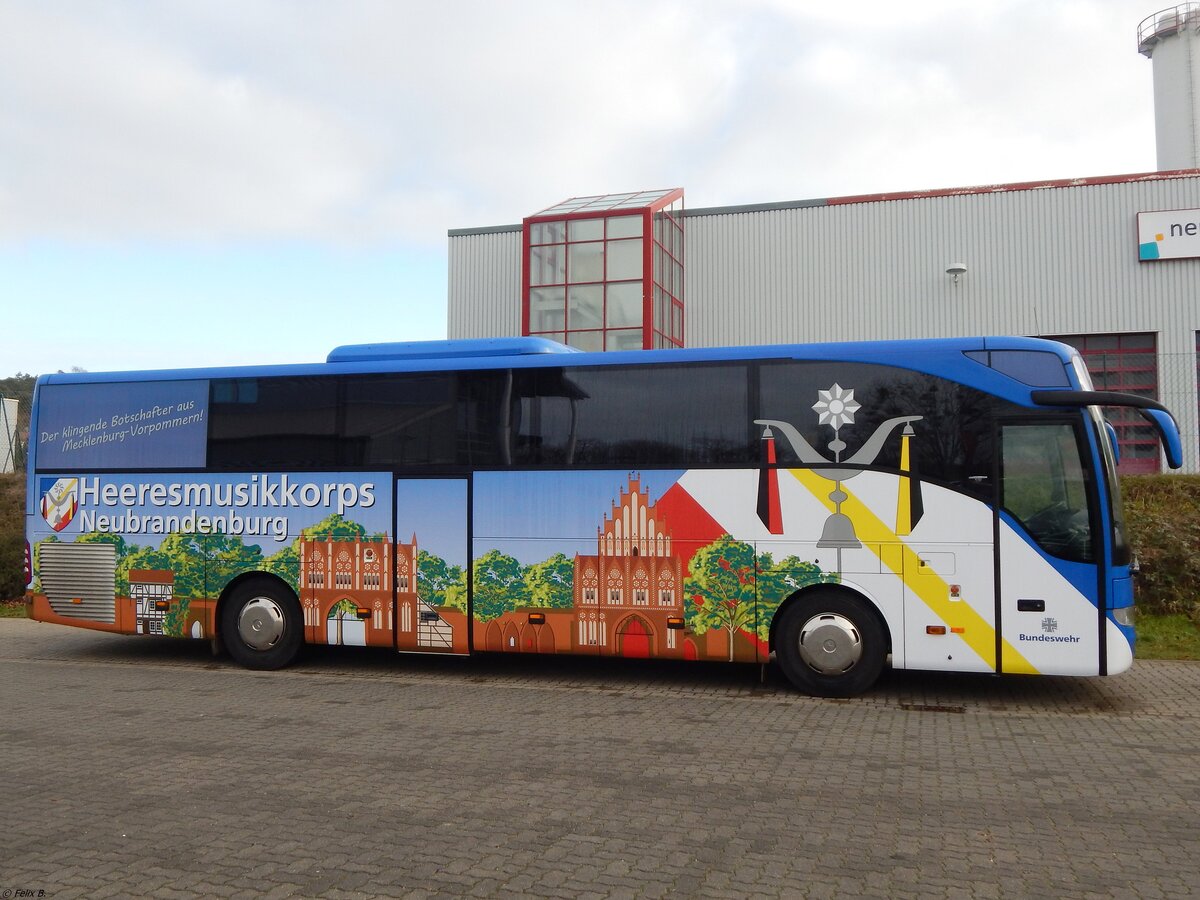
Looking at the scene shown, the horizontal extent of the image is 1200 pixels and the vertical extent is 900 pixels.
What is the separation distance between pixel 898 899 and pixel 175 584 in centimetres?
928

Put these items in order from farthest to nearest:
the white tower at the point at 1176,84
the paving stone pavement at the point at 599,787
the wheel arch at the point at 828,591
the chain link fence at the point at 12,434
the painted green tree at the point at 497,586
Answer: the white tower at the point at 1176,84, the chain link fence at the point at 12,434, the painted green tree at the point at 497,586, the wheel arch at the point at 828,591, the paving stone pavement at the point at 599,787

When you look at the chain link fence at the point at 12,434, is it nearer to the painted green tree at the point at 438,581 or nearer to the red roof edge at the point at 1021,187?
the painted green tree at the point at 438,581

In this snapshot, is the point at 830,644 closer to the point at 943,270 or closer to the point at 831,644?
the point at 831,644

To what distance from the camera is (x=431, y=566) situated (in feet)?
34.6

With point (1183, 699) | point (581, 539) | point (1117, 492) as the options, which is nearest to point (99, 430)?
point (581, 539)

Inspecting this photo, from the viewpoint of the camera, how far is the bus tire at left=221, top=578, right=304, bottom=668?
438 inches

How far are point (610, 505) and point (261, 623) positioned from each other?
4291 mm

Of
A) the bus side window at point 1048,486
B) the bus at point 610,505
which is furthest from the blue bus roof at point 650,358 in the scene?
the bus side window at point 1048,486

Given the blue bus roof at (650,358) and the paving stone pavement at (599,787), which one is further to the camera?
the blue bus roof at (650,358)

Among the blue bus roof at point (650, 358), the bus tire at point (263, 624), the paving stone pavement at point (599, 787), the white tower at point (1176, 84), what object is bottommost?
the paving stone pavement at point (599, 787)

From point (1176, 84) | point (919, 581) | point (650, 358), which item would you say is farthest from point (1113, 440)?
point (1176, 84)

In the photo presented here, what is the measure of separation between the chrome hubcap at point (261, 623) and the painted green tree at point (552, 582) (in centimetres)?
304

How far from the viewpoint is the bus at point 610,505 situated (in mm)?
8828

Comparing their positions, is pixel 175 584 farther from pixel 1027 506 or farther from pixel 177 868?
pixel 1027 506
